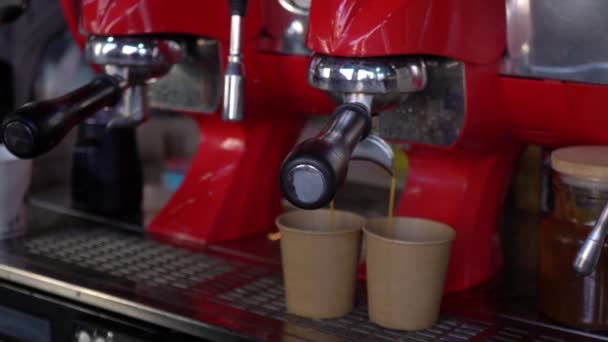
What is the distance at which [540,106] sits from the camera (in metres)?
0.81

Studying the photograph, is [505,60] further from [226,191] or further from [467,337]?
[226,191]

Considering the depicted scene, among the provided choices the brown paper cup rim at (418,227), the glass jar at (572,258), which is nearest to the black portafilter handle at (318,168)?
the brown paper cup rim at (418,227)

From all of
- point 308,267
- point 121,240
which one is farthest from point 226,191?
point 308,267

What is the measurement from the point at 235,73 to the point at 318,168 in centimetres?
20

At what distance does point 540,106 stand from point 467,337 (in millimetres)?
220

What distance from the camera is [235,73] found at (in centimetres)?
79

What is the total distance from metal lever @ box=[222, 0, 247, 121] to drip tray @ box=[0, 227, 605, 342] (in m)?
Answer: 0.18

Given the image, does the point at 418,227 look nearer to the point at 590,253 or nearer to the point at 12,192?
the point at 590,253

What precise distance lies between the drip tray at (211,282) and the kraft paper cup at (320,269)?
0.5 inches

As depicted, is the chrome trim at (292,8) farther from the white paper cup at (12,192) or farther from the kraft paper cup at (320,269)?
the white paper cup at (12,192)

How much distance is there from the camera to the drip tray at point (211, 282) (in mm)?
788

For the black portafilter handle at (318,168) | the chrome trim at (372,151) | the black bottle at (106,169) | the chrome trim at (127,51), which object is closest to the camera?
the black portafilter handle at (318,168)

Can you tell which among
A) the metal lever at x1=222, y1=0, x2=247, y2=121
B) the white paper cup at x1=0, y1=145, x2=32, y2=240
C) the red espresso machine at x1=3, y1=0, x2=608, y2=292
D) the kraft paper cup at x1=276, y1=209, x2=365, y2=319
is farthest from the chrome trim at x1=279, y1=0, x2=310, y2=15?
the white paper cup at x1=0, y1=145, x2=32, y2=240

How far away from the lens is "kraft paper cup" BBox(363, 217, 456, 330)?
A: 2.48 ft
